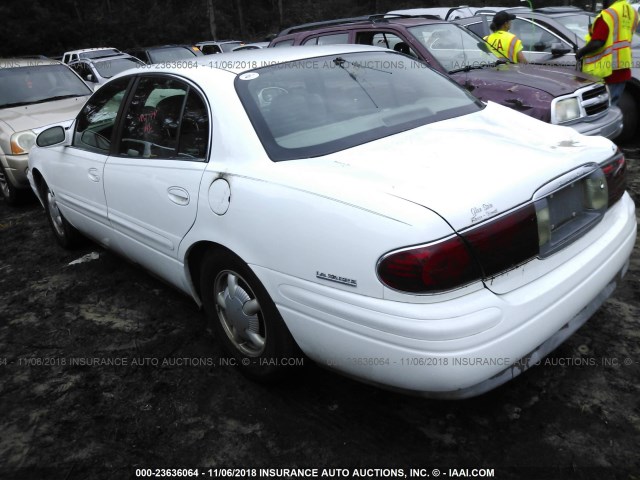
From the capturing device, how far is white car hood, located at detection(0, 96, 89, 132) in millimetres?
6406

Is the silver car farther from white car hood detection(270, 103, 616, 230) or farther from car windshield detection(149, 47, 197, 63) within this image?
car windshield detection(149, 47, 197, 63)

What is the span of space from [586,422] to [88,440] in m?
2.24

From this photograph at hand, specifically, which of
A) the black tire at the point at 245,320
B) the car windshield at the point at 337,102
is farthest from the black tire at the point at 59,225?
the car windshield at the point at 337,102

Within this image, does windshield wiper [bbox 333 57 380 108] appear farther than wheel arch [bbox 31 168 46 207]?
No

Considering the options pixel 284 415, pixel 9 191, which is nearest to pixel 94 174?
pixel 284 415

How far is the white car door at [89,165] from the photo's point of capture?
12.1 feet

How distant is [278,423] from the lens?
2555 mm

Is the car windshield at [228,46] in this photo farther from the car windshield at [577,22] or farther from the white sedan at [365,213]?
the white sedan at [365,213]

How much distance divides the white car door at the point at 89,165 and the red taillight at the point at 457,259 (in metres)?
2.43

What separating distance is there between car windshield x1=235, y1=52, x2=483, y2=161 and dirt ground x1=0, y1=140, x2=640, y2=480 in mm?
1217

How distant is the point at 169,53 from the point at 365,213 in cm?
1520

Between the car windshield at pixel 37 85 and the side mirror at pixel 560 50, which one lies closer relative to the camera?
the side mirror at pixel 560 50

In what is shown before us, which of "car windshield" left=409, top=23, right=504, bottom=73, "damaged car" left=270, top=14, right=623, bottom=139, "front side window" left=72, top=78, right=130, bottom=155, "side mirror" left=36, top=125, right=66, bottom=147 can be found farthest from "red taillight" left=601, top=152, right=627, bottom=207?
"side mirror" left=36, top=125, right=66, bottom=147

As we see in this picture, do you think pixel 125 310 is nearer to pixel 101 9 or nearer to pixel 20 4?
pixel 20 4
